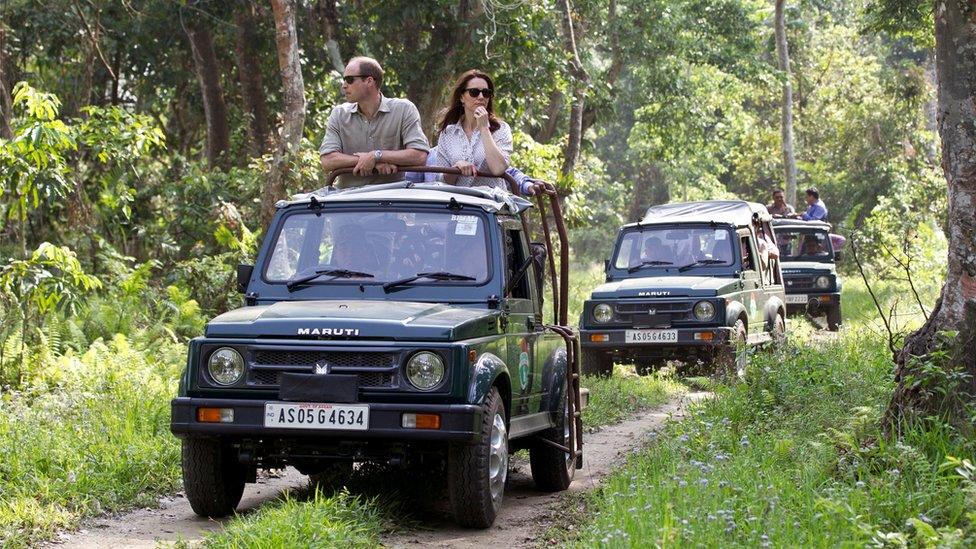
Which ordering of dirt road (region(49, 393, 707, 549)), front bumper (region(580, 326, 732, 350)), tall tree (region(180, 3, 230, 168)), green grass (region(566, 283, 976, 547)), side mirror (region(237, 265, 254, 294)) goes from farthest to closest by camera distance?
tall tree (region(180, 3, 230, 168)) → front bumper (region(580, 326, 732, 350)) → side mirror (region(237, 265, 254, 294)) → dirt road (region(49, 393, 707, 549)) → green grass (region(566, 283, 976, 547))

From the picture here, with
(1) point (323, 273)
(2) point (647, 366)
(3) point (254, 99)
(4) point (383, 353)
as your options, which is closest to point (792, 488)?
(4) point (383, 353)

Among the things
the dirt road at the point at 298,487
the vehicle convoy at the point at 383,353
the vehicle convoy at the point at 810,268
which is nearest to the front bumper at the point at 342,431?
the vehicle convoy at the point at 383,353

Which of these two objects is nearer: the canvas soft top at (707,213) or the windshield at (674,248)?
the windshield at (674,248)

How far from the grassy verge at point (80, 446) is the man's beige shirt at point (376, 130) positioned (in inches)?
87.1

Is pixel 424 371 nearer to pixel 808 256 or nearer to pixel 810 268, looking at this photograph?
pixel 810 268

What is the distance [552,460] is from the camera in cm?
826

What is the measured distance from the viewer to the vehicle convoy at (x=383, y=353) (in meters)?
6.47

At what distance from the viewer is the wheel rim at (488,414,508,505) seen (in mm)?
6855

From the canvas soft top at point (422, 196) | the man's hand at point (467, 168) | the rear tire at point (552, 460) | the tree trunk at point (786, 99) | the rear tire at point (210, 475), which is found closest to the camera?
the rear tire at point (210, 475)

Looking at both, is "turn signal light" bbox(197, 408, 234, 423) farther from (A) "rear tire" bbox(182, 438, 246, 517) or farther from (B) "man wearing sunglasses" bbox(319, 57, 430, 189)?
(B) "man wearing sunglasses" bbox(319, 57, 430, 189)

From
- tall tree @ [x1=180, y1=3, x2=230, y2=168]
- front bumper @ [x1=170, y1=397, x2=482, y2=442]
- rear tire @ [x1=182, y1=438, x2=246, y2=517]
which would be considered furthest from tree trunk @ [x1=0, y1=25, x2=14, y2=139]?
front bumper @ [x1=170, y1=397, x2=482, y2=442]

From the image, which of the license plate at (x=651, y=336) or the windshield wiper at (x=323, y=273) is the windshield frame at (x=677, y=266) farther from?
the windshield wiper at (x=323, y=273)

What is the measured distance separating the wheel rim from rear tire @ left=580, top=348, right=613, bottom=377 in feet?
26.1

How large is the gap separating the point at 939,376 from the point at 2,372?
26.8 ft
